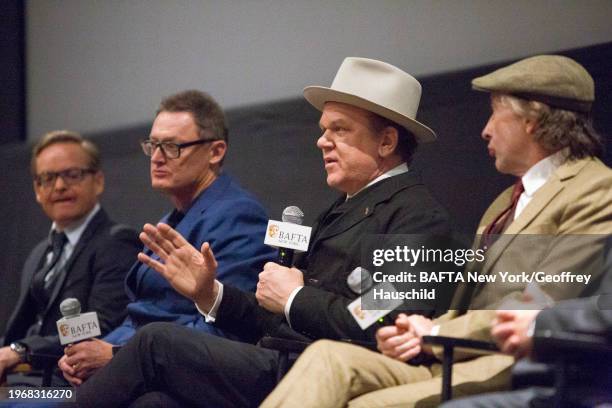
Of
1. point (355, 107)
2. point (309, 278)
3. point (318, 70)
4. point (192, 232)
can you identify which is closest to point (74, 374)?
point (192, 232)

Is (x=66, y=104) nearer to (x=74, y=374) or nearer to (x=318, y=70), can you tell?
(x=318, y=70)

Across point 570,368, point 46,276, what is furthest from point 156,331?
point 46,276

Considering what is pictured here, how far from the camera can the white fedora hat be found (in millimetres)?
3508

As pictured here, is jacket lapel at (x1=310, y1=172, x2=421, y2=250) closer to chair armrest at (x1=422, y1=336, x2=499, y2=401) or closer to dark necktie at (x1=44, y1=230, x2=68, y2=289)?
chair armrest at (x1=422, y1=336, x2=499, y2=401)

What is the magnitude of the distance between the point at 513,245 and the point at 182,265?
3.68ft

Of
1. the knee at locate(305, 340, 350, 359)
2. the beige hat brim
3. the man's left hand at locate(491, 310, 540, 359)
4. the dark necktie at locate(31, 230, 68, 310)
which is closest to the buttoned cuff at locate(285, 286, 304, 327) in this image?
the knee at locate(305, 340, 350, 359)

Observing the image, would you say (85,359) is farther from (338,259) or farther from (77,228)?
(77,228)

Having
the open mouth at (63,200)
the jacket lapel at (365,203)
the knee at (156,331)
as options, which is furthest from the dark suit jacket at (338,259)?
the open mouth at (63,200)

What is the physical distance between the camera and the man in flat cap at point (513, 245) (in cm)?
279

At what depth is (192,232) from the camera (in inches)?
156

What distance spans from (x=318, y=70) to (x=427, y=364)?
215cm

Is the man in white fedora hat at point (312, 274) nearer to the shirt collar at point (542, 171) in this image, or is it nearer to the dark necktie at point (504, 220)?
the dark necktie at point (504, 220)

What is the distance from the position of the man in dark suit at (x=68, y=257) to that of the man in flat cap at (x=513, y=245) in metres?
1.71

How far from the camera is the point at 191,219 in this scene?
4020 mm
